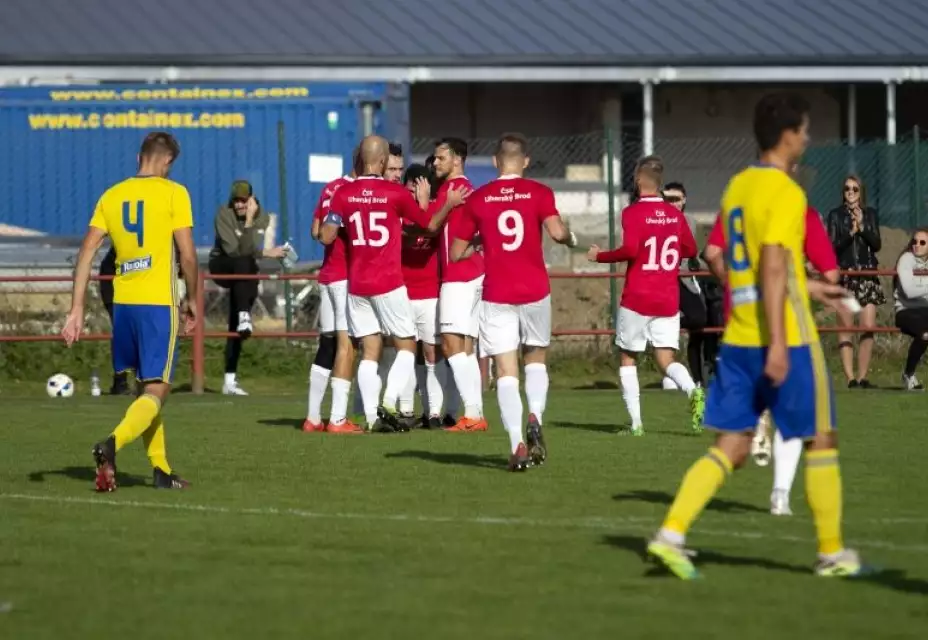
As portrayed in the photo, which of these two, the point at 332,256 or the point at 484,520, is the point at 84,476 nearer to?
the point at 484,520

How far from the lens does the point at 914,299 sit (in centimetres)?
1906

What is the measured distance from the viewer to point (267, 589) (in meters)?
7.62

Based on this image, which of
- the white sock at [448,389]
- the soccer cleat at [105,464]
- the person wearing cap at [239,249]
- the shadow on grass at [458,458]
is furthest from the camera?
the person wearing cap at [239,249]

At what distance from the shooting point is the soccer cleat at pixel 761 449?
38.4 ft

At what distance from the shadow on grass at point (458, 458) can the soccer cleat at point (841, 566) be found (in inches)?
172

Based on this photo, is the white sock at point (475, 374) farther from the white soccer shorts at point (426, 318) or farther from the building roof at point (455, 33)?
the building roof at point (455, 33)

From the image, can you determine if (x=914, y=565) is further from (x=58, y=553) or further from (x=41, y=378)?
(x=41, y=378)

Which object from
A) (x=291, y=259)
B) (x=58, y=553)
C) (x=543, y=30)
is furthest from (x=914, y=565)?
(x=543, y=30)

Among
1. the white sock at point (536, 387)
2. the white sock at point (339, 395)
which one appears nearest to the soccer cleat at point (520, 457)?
the white sock at point (536, 387)

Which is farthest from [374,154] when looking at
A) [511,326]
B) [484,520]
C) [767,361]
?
[767,361]

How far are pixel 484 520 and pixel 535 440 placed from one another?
2.19 m

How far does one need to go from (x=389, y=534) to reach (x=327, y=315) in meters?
6.02

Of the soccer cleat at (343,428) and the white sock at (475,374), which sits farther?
the soccer cleat at (343,428)

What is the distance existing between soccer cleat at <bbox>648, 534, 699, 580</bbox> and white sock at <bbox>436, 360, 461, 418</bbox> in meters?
7.83
